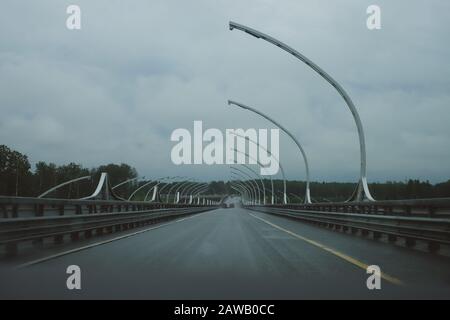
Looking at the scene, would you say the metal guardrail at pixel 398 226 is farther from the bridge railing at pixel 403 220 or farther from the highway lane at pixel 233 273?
the highway lane at pixel 233 273

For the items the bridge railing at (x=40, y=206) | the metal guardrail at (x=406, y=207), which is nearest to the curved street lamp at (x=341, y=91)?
the metal guardrail at (x=406, y=207)

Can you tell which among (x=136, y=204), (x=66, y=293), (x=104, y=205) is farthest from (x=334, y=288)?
(x=136, y=204)

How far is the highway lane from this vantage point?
25.0 feet

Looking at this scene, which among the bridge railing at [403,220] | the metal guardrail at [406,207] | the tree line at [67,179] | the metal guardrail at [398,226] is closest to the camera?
the metal guardrail at [398,226]

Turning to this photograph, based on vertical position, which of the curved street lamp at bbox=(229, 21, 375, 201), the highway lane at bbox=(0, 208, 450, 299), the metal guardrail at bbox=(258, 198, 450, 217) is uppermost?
the curved street lamp at bbox=(229, 21, 375, 201)

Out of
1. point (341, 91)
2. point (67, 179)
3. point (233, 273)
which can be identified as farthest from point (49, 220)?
point (67, 179)

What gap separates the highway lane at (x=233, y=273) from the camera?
7.61m

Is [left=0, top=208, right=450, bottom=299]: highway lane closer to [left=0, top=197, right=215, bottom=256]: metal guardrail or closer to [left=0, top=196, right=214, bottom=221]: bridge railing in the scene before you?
[left=0, top=197, right=215, bottom=256]: metal guardrail

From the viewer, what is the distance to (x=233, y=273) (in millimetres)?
9703

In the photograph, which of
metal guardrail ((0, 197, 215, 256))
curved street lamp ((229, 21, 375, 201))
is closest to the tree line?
curved street lamp ((229, 21, 375, 201))

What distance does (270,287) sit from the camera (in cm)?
803

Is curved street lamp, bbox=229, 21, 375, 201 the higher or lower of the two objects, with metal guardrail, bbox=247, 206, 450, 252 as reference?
higher
